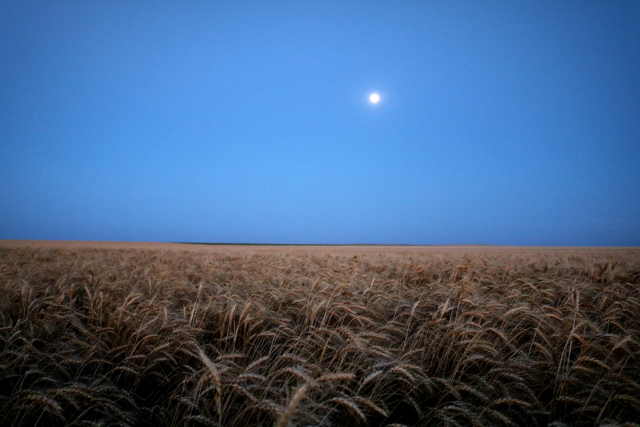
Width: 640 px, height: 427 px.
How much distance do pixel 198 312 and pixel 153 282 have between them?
Answer: 7.28ft

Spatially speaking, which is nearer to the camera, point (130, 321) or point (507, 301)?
point (130, 321)

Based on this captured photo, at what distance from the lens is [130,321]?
2.59 m

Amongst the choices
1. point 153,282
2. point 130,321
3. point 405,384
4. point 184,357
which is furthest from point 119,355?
point 153,282

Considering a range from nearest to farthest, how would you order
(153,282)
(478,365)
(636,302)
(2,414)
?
(2,414) → (478,365) → (636,302) → (153,282)

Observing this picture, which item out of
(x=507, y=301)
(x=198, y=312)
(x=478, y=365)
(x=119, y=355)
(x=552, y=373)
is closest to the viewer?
(x=552, y=373)

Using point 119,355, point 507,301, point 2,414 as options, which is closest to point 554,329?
point 507,301

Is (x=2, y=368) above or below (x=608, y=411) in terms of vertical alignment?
above

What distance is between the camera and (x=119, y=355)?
2.38 metres

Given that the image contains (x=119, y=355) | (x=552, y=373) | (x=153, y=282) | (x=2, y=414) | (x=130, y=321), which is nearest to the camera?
(x=2, y=414)

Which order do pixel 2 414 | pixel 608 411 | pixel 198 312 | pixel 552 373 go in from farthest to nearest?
1. pixel 198 312
2. pixel 552 373
3. pixel 608 411
4. pixel 2 414

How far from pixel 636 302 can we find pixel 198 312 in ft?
16.9

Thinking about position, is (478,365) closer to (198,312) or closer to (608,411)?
(608,411)

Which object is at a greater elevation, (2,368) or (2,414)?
(2,368)

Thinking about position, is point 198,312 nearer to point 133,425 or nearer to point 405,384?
point 133,425
